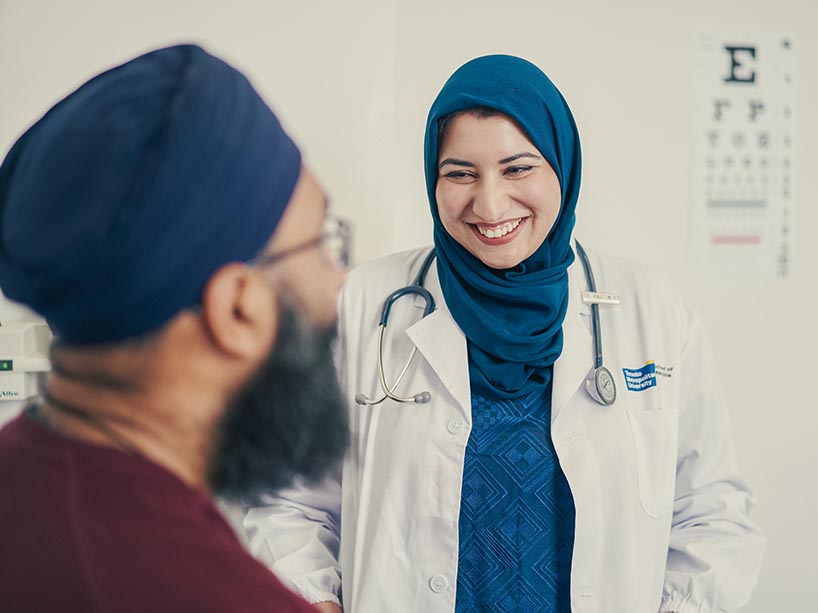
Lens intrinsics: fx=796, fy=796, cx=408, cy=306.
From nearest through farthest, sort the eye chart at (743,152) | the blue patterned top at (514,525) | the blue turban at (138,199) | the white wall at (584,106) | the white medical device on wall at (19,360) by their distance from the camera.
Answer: the blue turban at (138,199)
the blue patterned top at (514,525)
the white medical device on wall at (19,360)
the white wall at (584,106)
the eye chart at (743,152)

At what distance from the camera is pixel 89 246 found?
0.36 metres

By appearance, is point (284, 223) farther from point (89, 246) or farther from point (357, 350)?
point (357, 350)

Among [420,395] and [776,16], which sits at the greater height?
[776,16]

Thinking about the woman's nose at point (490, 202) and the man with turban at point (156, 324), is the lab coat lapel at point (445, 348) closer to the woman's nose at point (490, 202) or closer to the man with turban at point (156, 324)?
the woman's nose at point (490, 202)

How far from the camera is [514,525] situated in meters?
1.11

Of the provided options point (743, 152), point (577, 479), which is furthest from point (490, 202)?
point (743, 152)

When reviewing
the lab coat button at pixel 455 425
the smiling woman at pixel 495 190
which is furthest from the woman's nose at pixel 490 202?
the lab coat button at pixel 455 425

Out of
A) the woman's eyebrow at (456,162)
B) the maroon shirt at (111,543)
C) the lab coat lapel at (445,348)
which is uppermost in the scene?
the woman's eyebrow at (456,162)

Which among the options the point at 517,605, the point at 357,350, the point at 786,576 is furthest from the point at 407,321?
the point at 786,576

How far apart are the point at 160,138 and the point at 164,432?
14cm

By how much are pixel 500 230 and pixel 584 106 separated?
2.67ft

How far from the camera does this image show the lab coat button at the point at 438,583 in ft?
3.67

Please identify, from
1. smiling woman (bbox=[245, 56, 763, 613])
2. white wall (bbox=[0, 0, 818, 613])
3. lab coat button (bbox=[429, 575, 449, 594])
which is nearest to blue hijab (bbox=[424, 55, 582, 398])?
smiling woman (bbox=[245, 56, 763, 613])

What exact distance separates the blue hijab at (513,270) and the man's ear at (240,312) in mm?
806
